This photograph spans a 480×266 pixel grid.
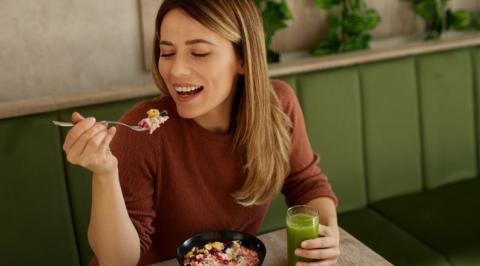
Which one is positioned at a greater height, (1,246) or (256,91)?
(256,91)

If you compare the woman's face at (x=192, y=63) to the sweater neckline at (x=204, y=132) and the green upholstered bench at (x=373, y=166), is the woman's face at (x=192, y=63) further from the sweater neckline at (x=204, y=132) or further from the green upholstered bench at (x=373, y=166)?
the green upholstered bench at (x=373, y=166)

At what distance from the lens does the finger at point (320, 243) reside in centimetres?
137

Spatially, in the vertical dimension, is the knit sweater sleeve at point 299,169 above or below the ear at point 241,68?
below

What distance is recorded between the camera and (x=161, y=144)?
1567mm

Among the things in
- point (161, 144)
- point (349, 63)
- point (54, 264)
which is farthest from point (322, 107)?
point (54, 264)

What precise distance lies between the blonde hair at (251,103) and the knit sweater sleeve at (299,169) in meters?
0.04

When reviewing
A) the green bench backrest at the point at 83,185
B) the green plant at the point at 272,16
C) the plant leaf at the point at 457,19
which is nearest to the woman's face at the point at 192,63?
the green bench backrest at the point at 83,185

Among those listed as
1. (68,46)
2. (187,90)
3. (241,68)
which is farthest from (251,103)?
(68,46)

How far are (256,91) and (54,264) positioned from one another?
0.93m

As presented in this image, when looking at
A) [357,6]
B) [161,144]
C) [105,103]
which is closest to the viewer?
[161,144]

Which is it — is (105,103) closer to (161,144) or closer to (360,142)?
(161,144)

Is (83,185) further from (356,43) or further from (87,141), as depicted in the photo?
(356,43)

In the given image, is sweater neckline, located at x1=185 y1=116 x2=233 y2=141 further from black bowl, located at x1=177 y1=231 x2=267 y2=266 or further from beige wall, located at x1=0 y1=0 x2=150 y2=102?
beige wall, located at x1=0 y1=0 x2=150 y2=102

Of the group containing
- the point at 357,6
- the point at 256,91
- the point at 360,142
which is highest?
the point at 357,6
